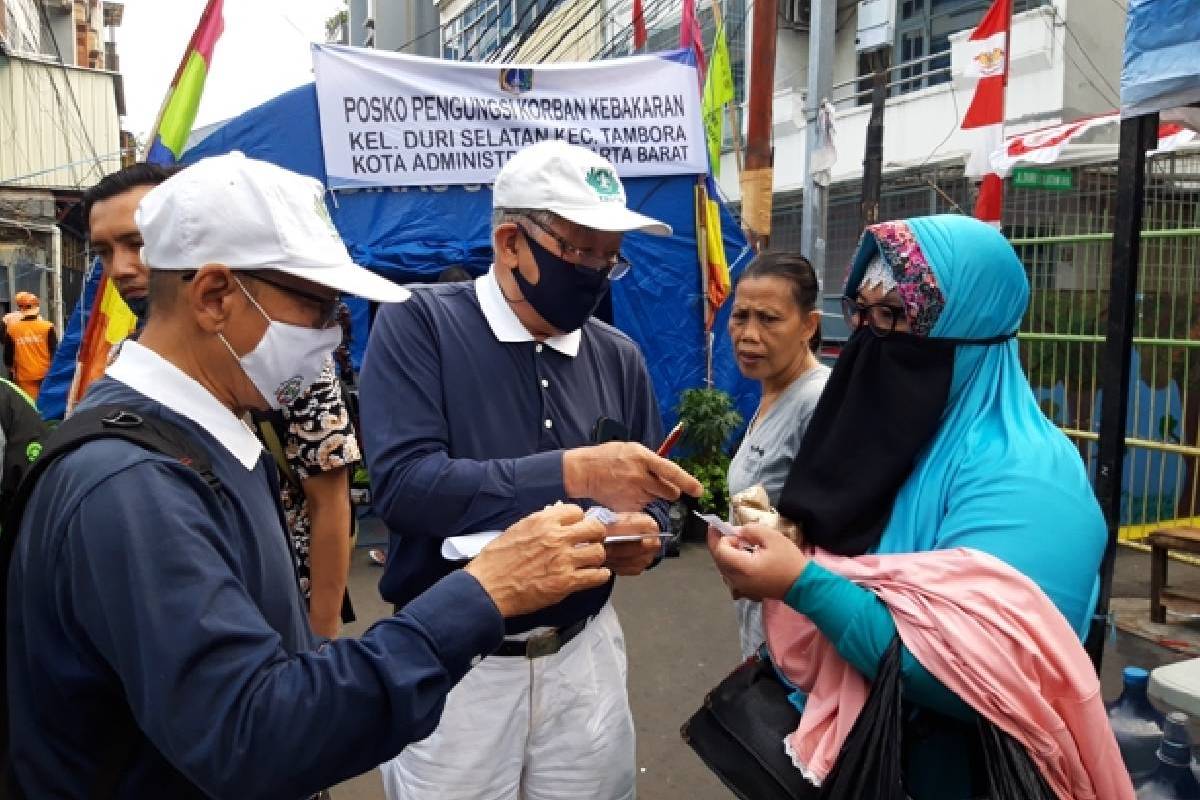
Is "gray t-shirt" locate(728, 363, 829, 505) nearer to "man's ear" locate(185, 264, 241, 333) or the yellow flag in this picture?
"man's ear" locate(185, 264, 241, 333)

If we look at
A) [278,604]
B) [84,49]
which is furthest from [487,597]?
[84,49]

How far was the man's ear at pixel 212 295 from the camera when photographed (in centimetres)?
118

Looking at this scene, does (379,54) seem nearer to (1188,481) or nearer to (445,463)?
(445,463)

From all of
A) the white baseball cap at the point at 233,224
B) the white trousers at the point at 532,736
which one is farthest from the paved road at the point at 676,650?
the white baseball cap at the point at 233,224

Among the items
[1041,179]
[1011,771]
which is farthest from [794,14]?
[1011,771]

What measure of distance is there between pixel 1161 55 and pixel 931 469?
2.34m

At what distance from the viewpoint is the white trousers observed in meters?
1.88

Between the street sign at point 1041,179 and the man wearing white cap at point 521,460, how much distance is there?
19.2 feet

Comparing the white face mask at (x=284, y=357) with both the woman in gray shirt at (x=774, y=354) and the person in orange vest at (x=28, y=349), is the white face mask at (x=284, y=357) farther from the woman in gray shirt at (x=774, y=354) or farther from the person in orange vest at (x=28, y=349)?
the person in orange vest at (x=28, y=349)

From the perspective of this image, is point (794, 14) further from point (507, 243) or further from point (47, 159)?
point (507, 243)

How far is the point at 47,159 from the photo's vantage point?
16641 millimetres

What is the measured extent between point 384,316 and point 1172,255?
6.10 m

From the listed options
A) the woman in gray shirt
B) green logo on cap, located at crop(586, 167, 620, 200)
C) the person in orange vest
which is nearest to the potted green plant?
the woman in gray shirt

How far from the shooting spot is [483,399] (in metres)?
1.96
